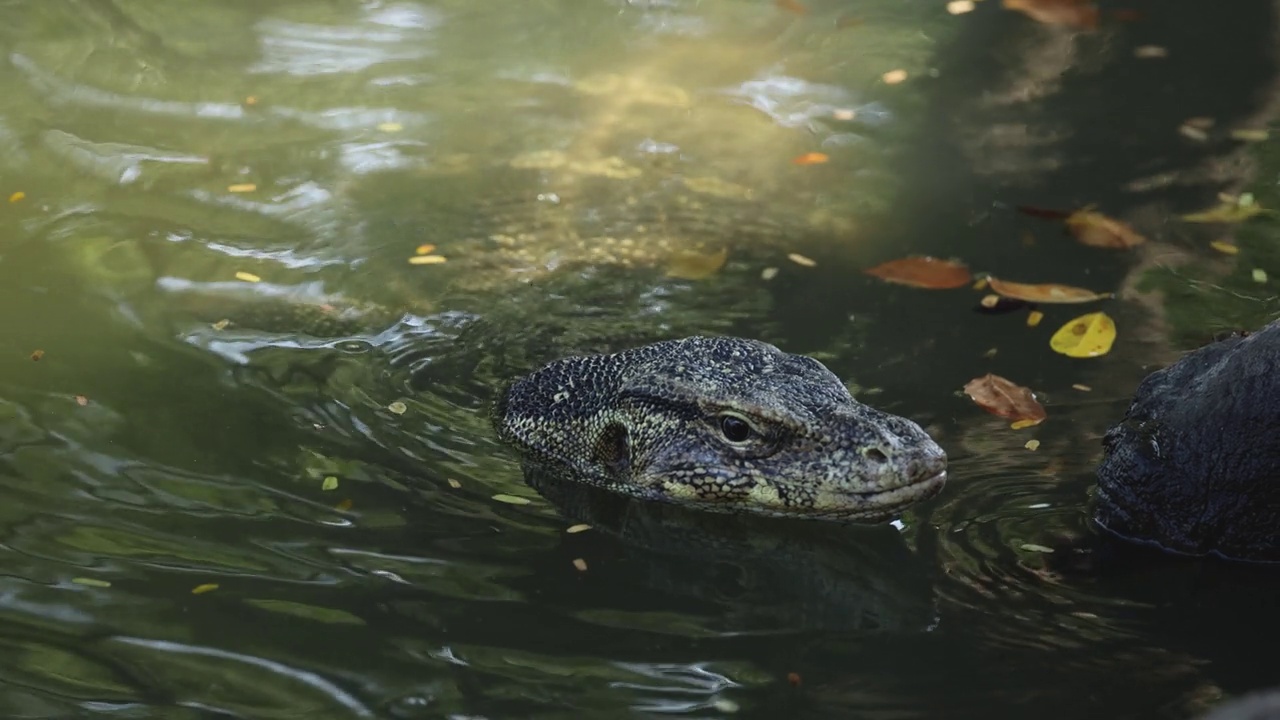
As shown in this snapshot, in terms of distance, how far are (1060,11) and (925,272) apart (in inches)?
206

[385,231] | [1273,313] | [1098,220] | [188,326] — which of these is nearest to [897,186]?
[1098,220]

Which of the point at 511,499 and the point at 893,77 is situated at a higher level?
the point at 511,499

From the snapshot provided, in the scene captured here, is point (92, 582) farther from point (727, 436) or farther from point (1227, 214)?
point (1227, 214)

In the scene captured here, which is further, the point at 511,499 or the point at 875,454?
the point at 511,499

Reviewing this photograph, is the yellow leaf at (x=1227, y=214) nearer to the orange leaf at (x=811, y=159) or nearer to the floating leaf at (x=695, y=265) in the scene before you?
the orange leaf at (x=811, y=159)

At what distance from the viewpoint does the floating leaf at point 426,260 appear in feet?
28.6

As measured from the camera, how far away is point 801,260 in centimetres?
871

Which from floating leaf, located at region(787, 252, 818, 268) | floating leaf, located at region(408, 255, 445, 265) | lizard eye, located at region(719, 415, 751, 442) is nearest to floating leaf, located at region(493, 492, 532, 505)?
lizard eye, located at region(719, 415, 751, 442)

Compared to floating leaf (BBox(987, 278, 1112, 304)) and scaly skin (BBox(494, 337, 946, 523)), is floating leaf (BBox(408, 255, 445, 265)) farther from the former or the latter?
floating leaf (BBox(987, 278, 1112, 304))

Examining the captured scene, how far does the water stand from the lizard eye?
39 cm

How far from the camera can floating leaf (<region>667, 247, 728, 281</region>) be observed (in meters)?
8.57

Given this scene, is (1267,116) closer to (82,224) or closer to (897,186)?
(897,186)

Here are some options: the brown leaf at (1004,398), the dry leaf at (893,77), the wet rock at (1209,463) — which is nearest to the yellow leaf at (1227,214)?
the brown leaf at (1004,398)

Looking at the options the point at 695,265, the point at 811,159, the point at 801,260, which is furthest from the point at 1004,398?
the point at 811,159
